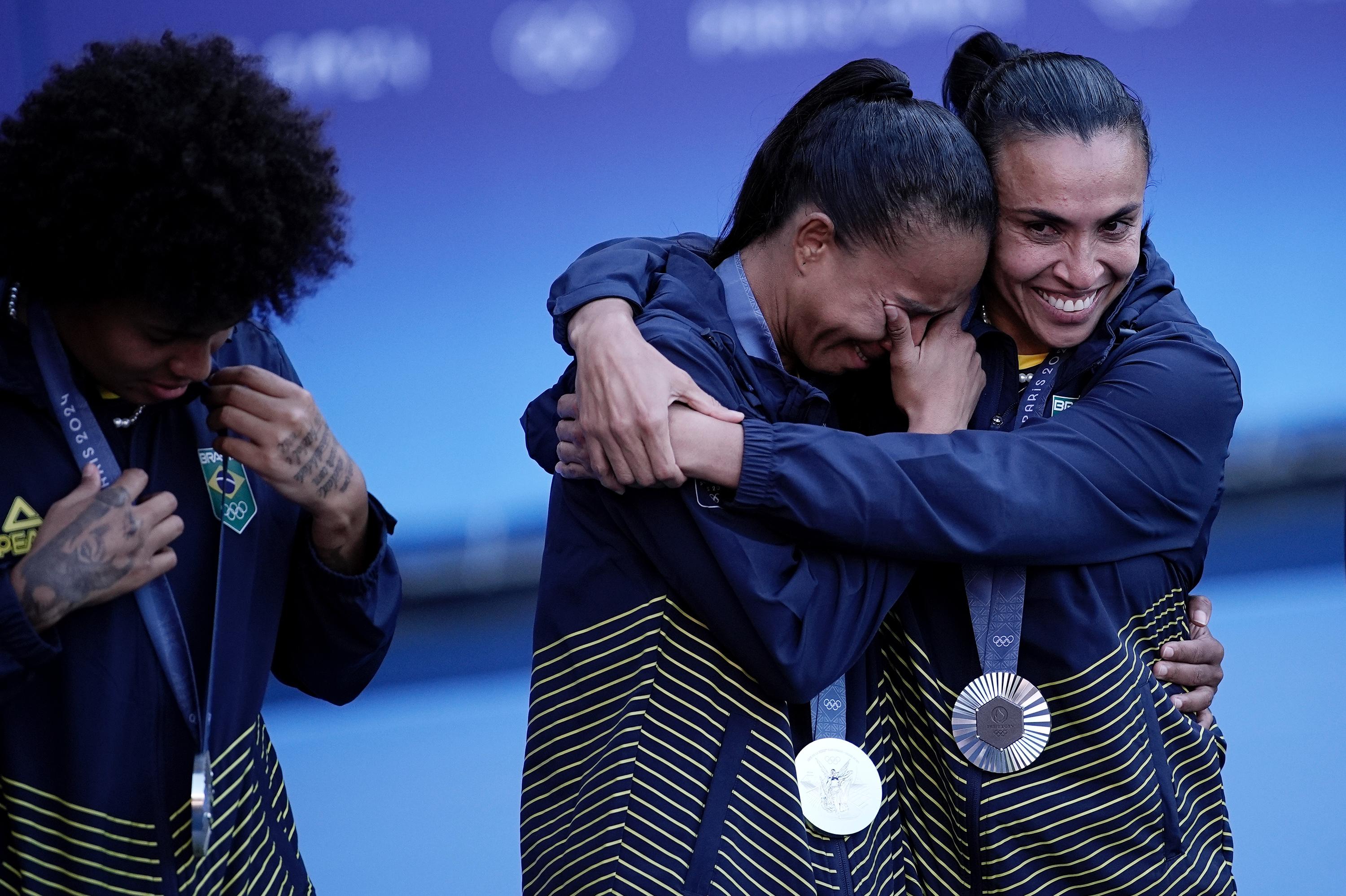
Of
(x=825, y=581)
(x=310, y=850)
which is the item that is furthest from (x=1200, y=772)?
(x=310, y=850)

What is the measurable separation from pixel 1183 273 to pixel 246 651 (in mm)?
3500

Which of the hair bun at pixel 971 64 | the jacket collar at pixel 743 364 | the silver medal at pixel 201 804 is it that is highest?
the hair bun at pixel 971 64

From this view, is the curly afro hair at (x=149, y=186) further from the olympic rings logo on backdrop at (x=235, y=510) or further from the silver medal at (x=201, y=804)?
the silver medal at (x=201, y=804)

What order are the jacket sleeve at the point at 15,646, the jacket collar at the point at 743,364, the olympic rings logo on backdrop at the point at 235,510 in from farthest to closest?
the jacket collar at the point at 743,364, the olympic rings logo on backdrop at the point at 235,510, the jacket sleeve at the point at 15,646

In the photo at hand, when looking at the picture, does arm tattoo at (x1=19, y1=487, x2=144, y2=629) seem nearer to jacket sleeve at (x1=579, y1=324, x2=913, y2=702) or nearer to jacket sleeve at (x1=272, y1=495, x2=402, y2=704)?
jacket sleeve at (x1=272, y1=495, x2=402, y2=704)

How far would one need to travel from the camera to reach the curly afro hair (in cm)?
142

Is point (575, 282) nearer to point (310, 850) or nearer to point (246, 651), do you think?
point (246, 651)

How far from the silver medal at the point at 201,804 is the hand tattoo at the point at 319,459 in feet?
1.05

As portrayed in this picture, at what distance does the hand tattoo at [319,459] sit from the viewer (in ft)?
5.15

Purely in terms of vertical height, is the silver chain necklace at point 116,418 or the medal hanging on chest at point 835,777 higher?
the silver chain necklace at point 116,418

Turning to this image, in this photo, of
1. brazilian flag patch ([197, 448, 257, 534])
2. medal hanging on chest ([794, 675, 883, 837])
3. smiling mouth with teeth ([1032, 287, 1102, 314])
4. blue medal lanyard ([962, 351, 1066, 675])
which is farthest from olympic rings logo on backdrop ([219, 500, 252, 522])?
smiling mouth with teeth ([1032, 287, 1102, 314])

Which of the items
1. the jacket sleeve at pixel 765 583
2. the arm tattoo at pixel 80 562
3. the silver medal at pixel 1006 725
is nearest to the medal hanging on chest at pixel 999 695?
the silver medal at pixel 1006 725

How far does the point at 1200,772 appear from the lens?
1.78 metres

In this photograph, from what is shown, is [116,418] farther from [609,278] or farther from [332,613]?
[609,278]
